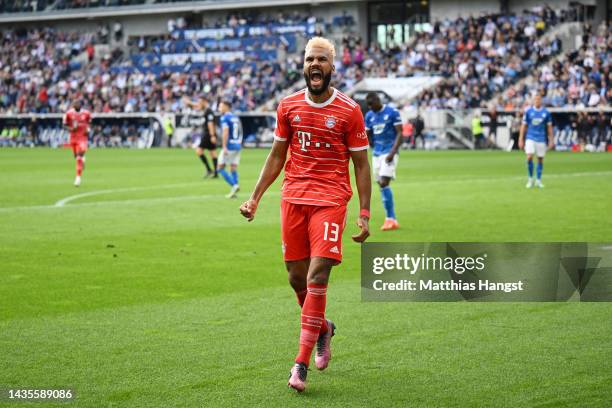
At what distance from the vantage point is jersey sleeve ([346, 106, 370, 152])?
271 inches

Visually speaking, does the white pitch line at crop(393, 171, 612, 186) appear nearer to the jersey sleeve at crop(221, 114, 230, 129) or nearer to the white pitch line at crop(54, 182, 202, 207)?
the jersey sleeve at crop(221, 114, 230, 129)

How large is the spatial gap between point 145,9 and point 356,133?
2641 inches

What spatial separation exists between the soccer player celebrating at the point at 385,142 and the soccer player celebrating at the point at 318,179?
30.0 feet

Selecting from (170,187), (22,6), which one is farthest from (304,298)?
(22,6)

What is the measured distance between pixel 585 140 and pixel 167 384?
42297 mm

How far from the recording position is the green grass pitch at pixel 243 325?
20.7 feet

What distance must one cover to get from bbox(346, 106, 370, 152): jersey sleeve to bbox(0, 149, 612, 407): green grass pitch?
1554mm

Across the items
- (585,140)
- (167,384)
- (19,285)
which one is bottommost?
(585,140)

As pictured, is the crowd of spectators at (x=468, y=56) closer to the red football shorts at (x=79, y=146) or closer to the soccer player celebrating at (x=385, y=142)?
the red football shorts at (x=79, y=146)

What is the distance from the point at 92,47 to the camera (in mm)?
73000

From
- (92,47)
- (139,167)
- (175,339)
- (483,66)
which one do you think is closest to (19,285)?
(175,339)

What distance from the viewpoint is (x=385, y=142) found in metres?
16.7

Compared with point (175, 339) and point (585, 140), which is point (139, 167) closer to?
point (585, 140)

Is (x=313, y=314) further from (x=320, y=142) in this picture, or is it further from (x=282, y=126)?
(x=282, y=126)
